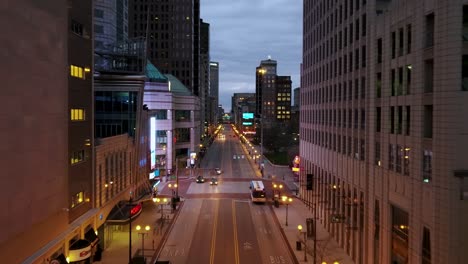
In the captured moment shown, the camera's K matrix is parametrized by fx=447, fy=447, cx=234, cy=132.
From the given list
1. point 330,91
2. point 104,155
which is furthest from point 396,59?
point 104,155

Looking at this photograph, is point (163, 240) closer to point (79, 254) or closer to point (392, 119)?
point (79, 254)

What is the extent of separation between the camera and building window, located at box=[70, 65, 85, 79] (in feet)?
111

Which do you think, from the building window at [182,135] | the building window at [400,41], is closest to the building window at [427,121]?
the building window at [400,41]

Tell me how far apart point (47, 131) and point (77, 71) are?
24.7 ft

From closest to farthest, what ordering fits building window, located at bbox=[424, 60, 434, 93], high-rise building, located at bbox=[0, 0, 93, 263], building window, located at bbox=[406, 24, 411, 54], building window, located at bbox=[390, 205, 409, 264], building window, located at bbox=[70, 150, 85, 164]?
high-rise building, located at bbox=[0, 0, 93, 263] < building window, located at bbox=[424, 60, 434, 93] < building window, located at bbox=[390, 205, 409, 264] < building window, located at bbox=[406, 24, 411, 54] < building window, located at bbox=[70, 150, 85, 164]

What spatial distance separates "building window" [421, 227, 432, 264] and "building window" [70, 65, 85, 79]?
2645cm

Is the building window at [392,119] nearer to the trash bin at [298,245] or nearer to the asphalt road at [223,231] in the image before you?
the asphalt road at [223,231]

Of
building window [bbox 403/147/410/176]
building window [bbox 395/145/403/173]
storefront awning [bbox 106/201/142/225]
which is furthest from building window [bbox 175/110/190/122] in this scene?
building window [bbox 403/147/410/176]

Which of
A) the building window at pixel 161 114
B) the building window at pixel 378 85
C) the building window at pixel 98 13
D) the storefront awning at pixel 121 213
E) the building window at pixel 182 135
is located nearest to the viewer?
the building window at pixel 378 85

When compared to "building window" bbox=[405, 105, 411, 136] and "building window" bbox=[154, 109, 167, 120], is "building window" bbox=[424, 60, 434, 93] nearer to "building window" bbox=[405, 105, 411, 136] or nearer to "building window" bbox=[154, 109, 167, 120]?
"building window" bbox=[405, 105, 411, 136]

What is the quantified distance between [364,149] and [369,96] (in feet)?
17.0

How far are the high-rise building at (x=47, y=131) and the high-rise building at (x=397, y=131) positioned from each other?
2253 centimetres

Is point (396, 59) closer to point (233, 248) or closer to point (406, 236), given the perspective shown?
point (406, 236)

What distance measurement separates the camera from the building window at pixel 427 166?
25.0 m
